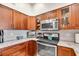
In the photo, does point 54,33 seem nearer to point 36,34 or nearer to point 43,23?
point 43,23

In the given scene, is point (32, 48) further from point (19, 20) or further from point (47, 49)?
point (19, 20)

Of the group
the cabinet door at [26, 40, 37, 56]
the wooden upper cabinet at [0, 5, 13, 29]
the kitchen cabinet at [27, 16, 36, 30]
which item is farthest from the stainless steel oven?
the wooden upper cabinet at [0, 5, 13, 29]

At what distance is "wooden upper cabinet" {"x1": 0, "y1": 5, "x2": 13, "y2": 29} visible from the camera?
1.53m

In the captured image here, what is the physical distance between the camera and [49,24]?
1914 mm

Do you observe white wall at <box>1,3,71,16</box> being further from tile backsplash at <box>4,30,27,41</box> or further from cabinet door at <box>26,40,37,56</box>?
cabinet door at <box>26,40,37,56</box>

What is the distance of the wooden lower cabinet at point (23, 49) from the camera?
140 centimetres

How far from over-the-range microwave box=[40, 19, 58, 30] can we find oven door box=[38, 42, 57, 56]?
0.37 m

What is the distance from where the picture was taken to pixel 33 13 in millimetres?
2355

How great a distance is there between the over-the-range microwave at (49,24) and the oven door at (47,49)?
0.37 meters

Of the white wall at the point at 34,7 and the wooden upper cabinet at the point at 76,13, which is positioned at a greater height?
the white wall at the point at 34,7

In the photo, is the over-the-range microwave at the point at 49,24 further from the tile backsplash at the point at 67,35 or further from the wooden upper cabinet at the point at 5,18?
the wooden upper cabinet at the point at 5,18

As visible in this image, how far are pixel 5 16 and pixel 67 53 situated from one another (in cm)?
123

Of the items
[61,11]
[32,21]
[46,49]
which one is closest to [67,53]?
[46,49]

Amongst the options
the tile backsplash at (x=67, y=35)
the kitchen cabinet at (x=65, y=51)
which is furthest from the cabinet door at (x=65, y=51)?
the tile backsplash at (x=67, y=35)
